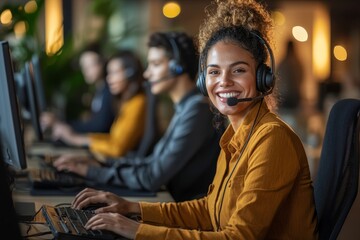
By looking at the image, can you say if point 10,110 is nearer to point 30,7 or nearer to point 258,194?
point 258,194

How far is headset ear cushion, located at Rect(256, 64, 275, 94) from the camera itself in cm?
178

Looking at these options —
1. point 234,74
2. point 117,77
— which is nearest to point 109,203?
point 234,74

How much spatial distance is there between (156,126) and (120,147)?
11.9 inches

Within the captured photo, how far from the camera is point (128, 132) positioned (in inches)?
165

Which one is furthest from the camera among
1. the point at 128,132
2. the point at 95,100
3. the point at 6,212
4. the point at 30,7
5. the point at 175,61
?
the point at 95,100

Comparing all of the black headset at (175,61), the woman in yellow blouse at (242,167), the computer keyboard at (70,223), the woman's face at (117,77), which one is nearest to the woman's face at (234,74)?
the woman in yellow blouse at (242,167)

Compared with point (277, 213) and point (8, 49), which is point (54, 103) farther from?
point (277, 213)

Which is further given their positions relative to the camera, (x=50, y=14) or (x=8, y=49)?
(x=50, y=14)

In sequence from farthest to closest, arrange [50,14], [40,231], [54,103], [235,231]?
1. [50,14]
2. [54,103]
3. [40,231]
4. [235,231]

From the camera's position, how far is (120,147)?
416 centimetres

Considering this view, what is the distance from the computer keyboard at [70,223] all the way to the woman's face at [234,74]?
1.36 feet

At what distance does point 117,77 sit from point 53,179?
77.1 inches

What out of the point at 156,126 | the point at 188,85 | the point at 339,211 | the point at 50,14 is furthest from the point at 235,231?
the point at 50,14

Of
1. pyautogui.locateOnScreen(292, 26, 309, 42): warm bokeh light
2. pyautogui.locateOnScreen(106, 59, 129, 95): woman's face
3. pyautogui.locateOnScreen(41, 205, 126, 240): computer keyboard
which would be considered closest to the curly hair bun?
pyautogui.locateOnScreen(292, 26, 309, 42): warm bokeh light
